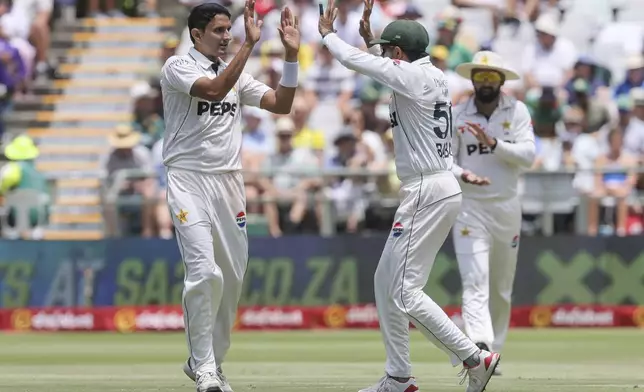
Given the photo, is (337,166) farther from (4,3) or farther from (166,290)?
(4,3)

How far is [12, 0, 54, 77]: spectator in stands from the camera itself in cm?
2058

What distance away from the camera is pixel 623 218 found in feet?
51.6

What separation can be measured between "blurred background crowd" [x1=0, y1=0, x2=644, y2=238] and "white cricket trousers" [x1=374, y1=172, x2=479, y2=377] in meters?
7.11

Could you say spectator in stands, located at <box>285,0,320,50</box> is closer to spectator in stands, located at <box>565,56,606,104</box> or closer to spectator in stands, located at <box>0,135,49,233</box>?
spectator in stands, located at <box>565,56,606,104</box>

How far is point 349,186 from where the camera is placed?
15891 mm

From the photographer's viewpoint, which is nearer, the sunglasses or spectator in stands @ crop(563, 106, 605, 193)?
the sunglasses

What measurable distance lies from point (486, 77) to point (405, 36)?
2.52 m

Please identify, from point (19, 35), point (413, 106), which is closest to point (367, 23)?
point (413, 106)

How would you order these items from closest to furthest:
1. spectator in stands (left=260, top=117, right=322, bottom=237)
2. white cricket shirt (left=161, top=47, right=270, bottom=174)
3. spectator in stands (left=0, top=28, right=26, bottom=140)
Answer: white cricket shirt (left=161, top=47, right=270, bottom=174) < spectator in stands (left=260, top=117, right=322, bottom=237) < spectator in stands (left=0, top=28, right=26, bottom=140)

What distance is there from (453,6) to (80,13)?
581 cm

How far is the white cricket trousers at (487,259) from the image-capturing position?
10578 millimetres

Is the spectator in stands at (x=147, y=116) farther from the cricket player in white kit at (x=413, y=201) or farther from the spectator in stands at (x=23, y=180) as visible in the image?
the cricket player in white kit at (x=413, y=201)

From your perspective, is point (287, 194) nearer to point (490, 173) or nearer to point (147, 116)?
point (147, 116)

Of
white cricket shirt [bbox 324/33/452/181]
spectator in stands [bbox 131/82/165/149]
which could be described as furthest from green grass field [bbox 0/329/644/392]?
spectator in stands [bbox 131/82/165/149]
